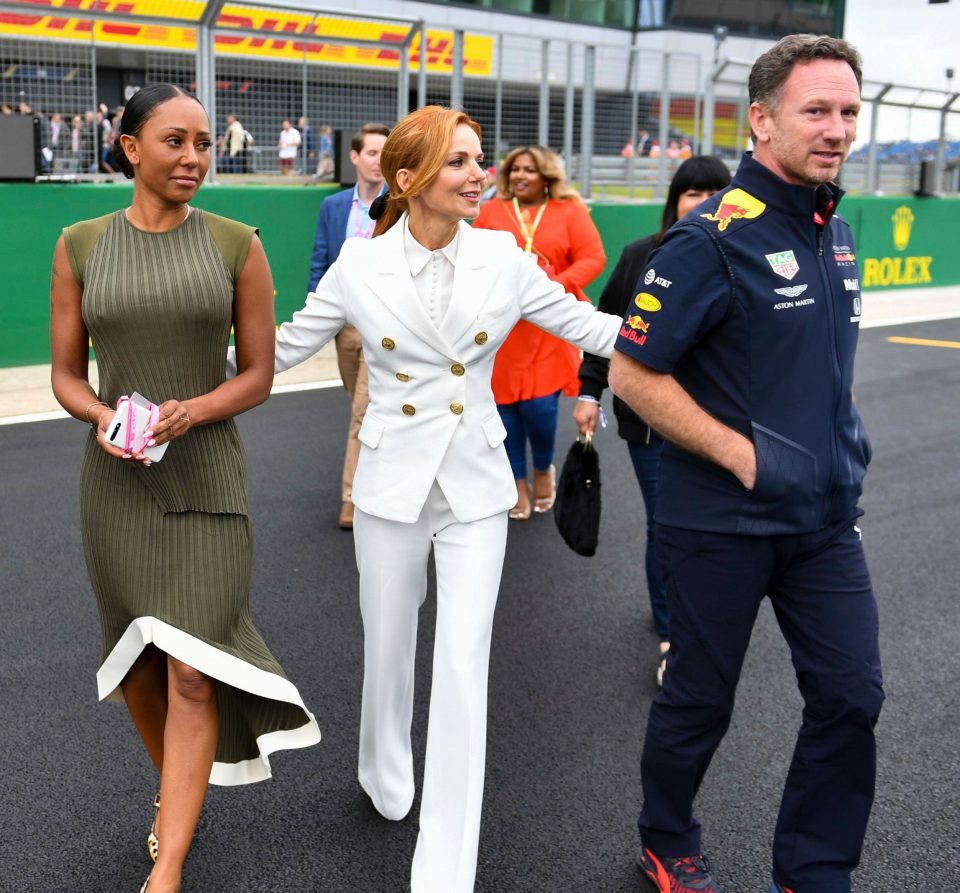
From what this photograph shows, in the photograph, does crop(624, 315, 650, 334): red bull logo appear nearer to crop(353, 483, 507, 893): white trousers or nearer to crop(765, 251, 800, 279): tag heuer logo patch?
crop(765, 251, 800, 279): tag heuer logo patch

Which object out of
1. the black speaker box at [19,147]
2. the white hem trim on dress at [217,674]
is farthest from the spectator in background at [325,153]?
the white hem trim on dress at [217,674]

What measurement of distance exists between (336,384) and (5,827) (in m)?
7.45

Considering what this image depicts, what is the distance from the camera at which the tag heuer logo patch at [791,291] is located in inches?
114

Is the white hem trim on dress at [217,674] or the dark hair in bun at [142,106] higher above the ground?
the dark hair in bun at [142,106]

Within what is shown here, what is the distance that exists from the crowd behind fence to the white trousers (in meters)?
7.69

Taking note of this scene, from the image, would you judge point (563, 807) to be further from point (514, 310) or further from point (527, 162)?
point (527, 162)

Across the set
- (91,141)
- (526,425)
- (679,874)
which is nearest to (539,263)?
(526,425)

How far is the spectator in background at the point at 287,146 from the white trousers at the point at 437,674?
30.3 ft

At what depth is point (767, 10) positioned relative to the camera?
42.6 meters

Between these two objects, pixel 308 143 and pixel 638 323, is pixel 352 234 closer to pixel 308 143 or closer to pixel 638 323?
pixel 638 323

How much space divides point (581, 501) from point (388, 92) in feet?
31.2

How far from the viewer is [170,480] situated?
125 inches

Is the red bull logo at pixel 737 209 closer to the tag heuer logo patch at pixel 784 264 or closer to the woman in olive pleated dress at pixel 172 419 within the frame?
the tag heuer logo patch at pixel 784 264

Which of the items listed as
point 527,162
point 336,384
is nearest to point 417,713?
point 527,162
